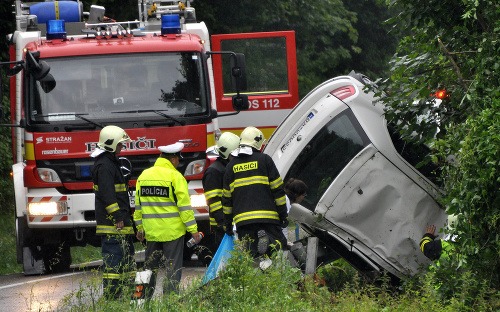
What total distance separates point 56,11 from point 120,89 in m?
2.25

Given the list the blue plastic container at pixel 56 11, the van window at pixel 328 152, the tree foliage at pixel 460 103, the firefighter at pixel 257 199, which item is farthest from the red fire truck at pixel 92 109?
the tree foliage at pixel 460 103

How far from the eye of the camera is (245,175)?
1092 centimetres

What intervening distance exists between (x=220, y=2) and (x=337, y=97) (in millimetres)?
15661

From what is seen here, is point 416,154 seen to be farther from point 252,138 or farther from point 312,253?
point 252,138

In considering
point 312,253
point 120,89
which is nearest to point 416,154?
point 312,253

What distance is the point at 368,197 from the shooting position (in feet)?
34.8

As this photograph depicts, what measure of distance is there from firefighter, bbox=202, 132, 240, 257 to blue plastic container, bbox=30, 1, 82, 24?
430 centimetres

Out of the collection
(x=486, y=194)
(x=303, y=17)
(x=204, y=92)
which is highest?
(x=486, y=194)

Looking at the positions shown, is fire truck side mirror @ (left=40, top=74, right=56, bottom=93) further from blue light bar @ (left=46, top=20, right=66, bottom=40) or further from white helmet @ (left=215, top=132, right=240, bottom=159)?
white helmet @ (left=215, top=132, right=240, bottom=159)

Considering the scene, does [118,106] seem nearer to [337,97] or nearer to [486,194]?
[337,97]

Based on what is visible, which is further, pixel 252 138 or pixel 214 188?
pixel 214 188

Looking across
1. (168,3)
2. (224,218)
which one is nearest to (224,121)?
(168,3)

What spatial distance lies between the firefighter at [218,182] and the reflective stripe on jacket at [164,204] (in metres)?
1.10

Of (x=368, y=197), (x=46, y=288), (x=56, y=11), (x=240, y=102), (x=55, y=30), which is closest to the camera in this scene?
(x=368, y=197)
